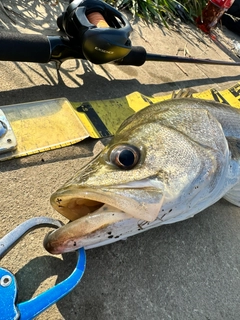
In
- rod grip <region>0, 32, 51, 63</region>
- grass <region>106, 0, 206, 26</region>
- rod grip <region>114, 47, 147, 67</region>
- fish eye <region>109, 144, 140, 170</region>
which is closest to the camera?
fish eye <region>109, 144, 140, 170</region>

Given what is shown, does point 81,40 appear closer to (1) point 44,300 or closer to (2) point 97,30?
(2) point 97,30

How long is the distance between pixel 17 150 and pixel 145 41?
2154mm

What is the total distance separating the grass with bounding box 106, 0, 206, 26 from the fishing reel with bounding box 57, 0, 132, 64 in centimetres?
167

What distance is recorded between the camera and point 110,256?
160 cm

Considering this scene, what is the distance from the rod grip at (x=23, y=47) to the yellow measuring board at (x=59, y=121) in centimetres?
30

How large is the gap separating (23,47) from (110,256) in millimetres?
1377

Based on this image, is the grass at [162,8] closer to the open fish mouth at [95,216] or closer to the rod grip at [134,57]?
the rod grip at [134,57]

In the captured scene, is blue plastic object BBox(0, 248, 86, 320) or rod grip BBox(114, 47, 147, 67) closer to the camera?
blue plastic object BBox(0, 248, 86, 320)

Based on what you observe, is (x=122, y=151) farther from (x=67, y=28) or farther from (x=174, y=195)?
(x=67, y=28)

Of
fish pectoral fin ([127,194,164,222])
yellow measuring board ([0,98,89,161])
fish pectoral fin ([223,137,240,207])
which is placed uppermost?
fish pectoral fin ([223,137,240,207])

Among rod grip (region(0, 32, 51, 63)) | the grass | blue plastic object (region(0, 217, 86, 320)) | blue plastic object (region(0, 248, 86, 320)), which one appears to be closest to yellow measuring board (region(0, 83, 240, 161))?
rod grip (region(0, 32, 51, 63))

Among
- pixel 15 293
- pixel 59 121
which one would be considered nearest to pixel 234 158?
pixel 59 121

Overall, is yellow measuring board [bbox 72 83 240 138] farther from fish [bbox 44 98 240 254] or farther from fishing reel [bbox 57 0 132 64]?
fish [bbox 44 98 240 254]

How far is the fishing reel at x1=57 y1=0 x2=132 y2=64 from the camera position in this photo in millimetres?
2092
